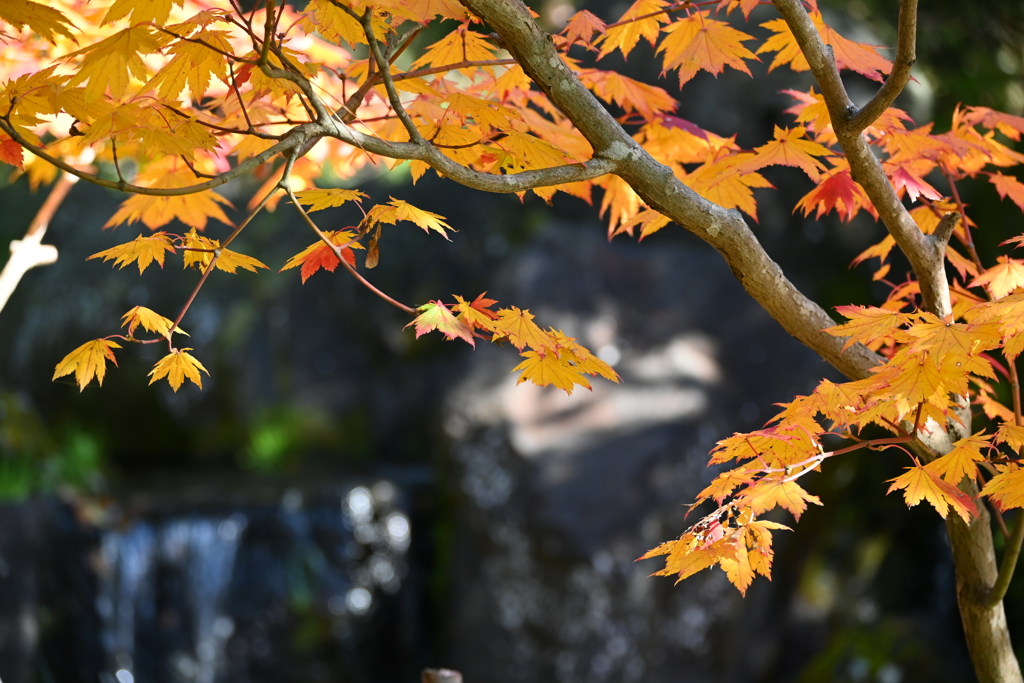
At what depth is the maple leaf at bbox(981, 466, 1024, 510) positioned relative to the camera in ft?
4.31

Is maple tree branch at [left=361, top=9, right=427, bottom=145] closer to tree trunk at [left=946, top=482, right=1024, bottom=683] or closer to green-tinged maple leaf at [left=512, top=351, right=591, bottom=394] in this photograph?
green-tinged maple leaf at [left=512, top=351, right=591, bottom=394]

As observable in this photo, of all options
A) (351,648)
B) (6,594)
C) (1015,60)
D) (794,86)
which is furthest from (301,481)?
(1015,60)

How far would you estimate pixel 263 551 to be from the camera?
4793mm

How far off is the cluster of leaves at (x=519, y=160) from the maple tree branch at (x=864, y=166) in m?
0.08

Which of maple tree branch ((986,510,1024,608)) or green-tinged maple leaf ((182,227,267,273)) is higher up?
green-tinged maple leaf ((182,227,267,273))

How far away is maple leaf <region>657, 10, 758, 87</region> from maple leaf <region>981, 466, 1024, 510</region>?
961 millimetres

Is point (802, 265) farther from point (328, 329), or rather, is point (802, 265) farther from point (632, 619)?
point (328, 329)

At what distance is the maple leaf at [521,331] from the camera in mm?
1468

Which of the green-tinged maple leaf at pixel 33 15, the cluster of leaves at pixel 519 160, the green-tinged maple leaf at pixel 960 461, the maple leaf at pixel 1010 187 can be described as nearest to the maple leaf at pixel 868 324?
the cluster of leaves at pixel 519 160

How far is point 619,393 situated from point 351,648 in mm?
2271

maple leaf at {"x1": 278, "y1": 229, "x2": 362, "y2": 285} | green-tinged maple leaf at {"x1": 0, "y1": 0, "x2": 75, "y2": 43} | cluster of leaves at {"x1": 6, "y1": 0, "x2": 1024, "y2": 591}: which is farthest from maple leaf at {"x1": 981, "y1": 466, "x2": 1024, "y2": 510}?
green-tinged maple leaf at {"x1": 0, "y1": 0, "x2": 75, "y2": 43}

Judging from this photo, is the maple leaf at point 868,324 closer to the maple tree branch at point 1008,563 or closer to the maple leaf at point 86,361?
the maple tree branch at point 1008,563

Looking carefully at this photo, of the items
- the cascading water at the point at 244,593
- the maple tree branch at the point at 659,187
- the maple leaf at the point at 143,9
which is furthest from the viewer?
the cascading water at the point at 244,593

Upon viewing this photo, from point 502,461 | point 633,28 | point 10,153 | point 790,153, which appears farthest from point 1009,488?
point 502,461
